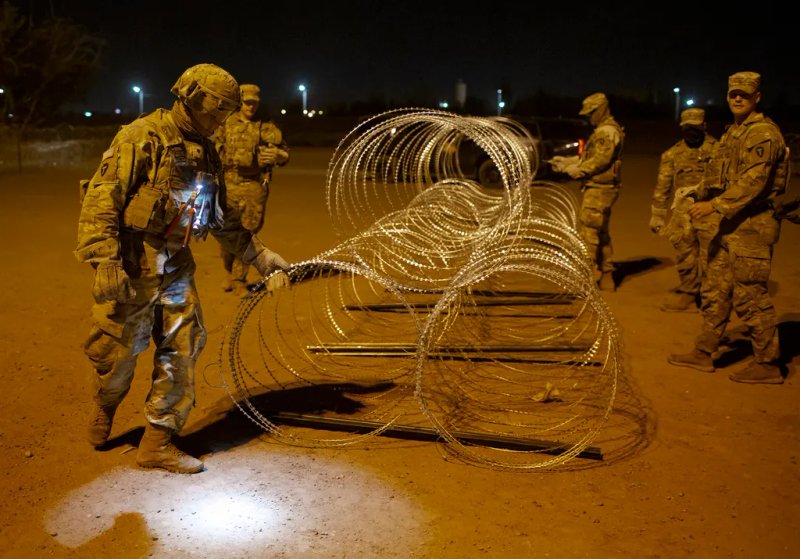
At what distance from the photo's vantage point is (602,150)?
8789 mm

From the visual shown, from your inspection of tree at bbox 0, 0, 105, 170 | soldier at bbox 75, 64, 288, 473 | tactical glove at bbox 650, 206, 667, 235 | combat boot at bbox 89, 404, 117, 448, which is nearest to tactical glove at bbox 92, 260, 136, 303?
soldier at bbox 75, 64, 288, 473

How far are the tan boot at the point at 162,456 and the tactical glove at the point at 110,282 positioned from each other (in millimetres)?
854

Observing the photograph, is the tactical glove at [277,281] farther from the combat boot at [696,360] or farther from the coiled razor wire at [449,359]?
the combat boot at [696,360]

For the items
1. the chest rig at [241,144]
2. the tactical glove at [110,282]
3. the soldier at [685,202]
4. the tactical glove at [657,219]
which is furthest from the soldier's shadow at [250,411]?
the tactical glove at [657,219]

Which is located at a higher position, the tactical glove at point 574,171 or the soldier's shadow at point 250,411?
the tactical glove at point 574,171

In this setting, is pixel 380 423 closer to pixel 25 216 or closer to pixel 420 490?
pixel 420 490

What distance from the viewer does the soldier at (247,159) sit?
27.5 feet

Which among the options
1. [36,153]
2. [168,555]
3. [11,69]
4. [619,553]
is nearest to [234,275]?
[168,555]

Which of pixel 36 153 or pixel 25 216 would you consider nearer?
pixel 25 216

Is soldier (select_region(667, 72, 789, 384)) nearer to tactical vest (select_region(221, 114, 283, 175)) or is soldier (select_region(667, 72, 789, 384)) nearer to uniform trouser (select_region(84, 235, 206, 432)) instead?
Answer: uniform trouser (select_region(84, 235, 206, 432))

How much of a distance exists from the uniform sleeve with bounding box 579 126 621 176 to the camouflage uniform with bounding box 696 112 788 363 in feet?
8.62

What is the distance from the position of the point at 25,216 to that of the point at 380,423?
1132 cm

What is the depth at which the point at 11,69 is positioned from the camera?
33688 mm

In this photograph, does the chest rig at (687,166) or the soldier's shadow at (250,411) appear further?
the chest rig at (687,166)
